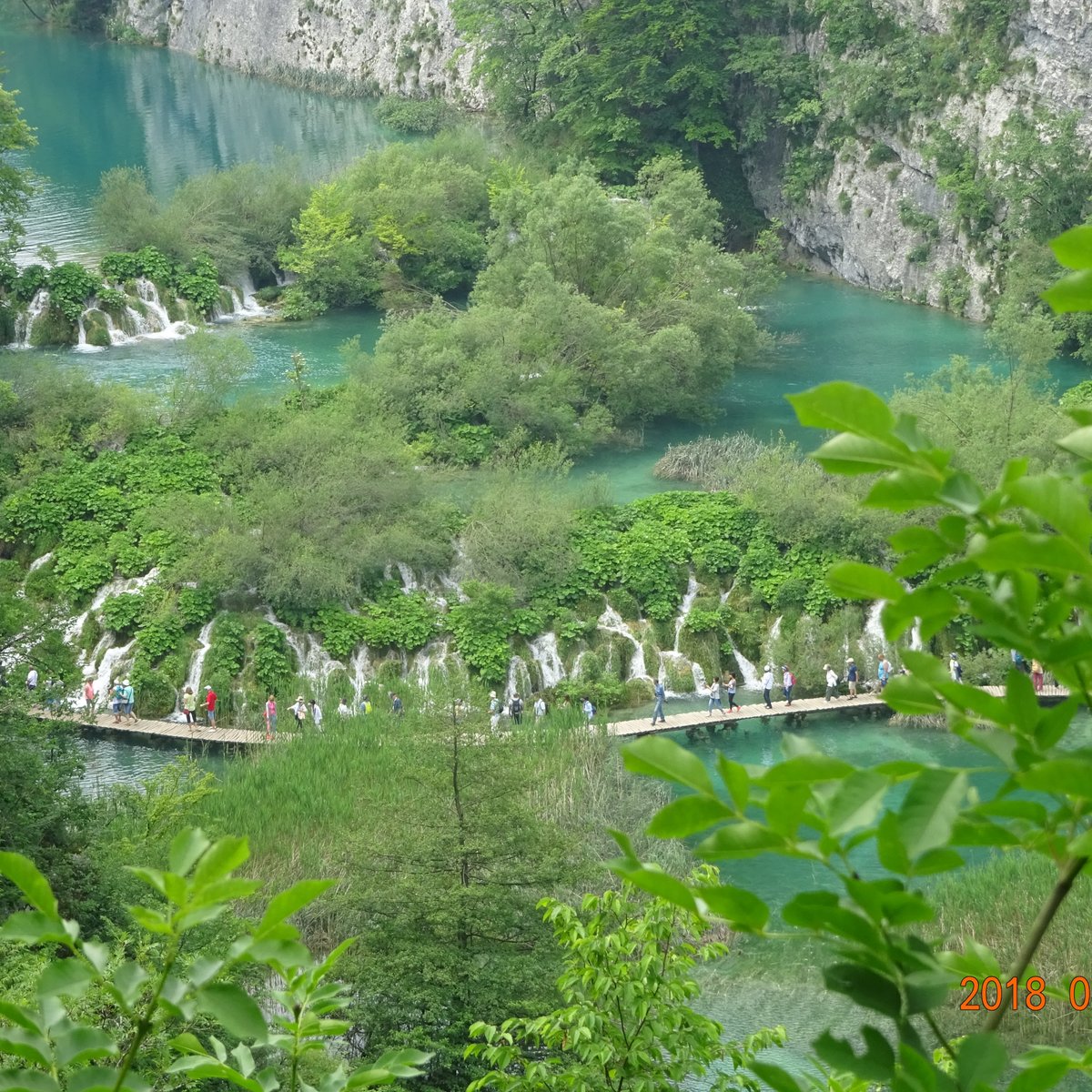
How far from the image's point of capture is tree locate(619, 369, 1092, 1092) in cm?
144

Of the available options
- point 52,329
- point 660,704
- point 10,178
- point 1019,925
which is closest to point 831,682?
point 660,704

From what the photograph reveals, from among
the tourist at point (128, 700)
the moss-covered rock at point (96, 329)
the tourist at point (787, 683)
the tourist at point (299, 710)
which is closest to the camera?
the tourist at point (299, 710)

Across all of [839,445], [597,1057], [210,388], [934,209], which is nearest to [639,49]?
[934,209]

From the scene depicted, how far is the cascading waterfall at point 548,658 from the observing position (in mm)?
21953

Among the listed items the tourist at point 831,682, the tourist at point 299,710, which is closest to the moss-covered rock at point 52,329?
the tourist at point 299,710

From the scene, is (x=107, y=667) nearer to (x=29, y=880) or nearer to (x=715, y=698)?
(x=715, y=698)

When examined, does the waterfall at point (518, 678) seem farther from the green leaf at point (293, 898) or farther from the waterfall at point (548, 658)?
the green leaf at point (293, 898)

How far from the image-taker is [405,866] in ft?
39.5

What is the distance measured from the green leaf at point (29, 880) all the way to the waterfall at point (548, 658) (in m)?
20.3

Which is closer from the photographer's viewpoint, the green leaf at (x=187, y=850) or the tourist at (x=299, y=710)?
the green leaf at (x=187, y=850)

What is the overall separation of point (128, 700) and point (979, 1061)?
66.9ft

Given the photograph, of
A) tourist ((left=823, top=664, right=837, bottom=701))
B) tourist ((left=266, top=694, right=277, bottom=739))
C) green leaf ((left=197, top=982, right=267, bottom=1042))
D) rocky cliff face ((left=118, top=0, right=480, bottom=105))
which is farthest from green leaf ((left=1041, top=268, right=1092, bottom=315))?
rocky cliff face ((left=118, top=0, right=480, bottom=105))

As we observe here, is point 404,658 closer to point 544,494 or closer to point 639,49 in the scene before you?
point 544,494

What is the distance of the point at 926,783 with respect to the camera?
1.44m
